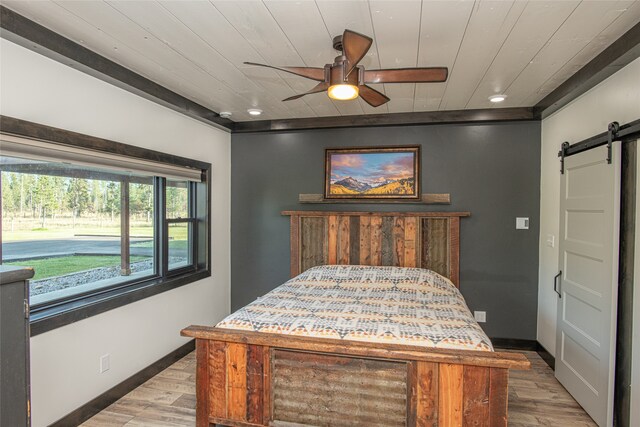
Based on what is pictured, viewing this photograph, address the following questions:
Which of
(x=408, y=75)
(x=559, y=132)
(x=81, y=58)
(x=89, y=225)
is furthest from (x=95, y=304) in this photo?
(x=559, y=132)

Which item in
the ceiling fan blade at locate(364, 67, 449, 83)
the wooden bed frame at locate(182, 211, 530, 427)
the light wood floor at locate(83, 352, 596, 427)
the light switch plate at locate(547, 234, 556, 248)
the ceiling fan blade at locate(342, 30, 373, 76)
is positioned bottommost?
the light wood floor at locate(83, 352, 596, 427)

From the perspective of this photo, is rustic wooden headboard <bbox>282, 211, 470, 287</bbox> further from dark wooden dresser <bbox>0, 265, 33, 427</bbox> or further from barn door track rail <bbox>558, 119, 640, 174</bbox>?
dark wooden dresser <bbox>0, 265, 33, 427</bbox>

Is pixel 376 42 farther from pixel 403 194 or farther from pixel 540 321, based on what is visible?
pixel 540 321

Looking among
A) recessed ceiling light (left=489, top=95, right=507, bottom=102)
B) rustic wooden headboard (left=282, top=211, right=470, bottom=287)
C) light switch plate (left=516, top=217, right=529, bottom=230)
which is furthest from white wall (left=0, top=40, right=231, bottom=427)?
light switch plate (left=516, top=217, right=529, bottom=230)

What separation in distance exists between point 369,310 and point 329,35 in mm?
1813

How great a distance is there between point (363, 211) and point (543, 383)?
2.25 meters

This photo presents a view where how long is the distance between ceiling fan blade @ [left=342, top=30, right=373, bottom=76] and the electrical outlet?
263 centimetres

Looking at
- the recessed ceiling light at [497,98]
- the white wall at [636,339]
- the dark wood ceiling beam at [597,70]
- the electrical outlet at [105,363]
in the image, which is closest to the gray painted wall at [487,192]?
the recessed ceiling light at [497,98]

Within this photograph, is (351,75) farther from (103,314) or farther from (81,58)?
(103,314)

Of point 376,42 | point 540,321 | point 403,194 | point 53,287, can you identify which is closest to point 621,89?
point 376,42

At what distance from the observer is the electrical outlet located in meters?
2.58

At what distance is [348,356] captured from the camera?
6.33 feet

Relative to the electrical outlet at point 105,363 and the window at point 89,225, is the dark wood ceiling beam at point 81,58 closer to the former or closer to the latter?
the window at point 89,225

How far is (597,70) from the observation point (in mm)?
2387
